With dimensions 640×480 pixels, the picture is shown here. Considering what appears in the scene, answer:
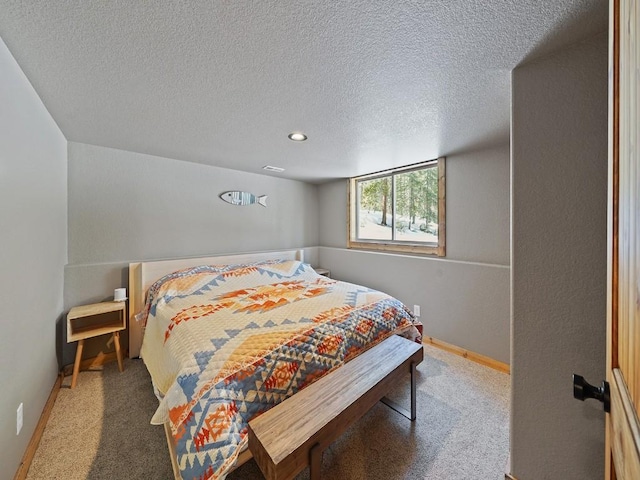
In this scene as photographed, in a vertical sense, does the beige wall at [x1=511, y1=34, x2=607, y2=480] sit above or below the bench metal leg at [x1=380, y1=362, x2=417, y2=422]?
above

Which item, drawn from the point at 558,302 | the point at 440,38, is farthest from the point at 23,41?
the point at 558,302

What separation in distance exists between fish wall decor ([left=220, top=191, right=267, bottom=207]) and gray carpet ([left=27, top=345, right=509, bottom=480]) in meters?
2.29

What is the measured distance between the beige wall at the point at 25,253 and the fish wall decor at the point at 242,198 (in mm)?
1684

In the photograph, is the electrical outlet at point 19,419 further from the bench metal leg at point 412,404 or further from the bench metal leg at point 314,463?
the bench metal leg at point 412,404

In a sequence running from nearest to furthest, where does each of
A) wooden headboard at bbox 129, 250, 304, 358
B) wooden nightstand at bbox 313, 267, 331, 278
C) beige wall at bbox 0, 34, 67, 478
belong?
beige wall at bbox 0, 34, 67, 478, wooden headboard at bbox 129, 250, 304, 358, wooden nightstand at bbox 313, 267, 331, 278

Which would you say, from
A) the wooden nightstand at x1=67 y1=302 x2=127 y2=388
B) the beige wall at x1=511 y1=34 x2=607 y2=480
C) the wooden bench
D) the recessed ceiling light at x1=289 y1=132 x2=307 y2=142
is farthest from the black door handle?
the wooden nightstand at x1=67 y1=302 x2=127 y2=388

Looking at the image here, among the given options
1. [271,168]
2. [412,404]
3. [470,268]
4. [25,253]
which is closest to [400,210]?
[470,268]

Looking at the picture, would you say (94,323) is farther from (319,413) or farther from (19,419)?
(319,413)

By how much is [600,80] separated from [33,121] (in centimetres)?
307

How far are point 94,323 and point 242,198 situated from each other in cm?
218

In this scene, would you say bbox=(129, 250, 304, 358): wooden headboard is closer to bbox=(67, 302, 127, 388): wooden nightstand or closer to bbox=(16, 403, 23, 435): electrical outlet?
bbox=(67, 302, 127, 388): wooden nightstand

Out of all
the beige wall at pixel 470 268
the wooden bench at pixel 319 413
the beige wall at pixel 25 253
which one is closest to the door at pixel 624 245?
the wooden bench at pixel 319 413

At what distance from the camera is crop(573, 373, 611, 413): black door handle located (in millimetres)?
691

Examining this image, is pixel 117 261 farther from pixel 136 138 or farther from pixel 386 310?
pixel 386 310
